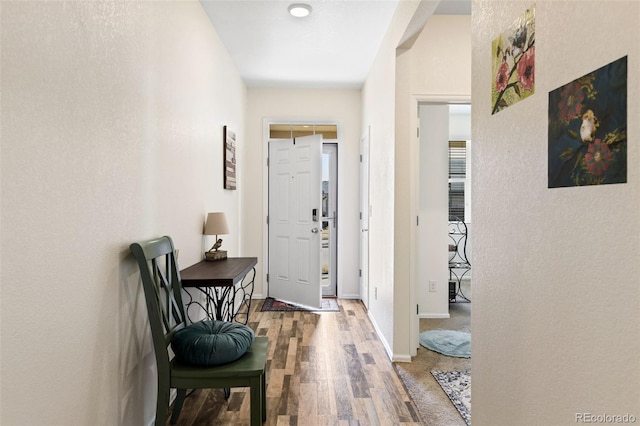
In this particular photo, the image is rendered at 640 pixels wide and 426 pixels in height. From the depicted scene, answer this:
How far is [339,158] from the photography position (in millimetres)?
4898

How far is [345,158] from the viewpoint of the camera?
4.90 m

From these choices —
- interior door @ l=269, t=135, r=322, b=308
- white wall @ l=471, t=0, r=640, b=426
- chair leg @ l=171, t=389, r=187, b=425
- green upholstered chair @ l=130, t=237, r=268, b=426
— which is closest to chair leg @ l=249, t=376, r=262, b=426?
green upholstered chair @ l=130, t=237, r=268, b=426

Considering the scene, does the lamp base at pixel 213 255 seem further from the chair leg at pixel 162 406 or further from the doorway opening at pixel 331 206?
the doorway opening at pixel 331 206

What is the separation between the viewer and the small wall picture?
11.9ft

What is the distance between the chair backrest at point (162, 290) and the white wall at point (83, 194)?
9 cm

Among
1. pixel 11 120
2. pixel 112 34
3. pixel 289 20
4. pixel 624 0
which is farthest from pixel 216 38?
pixel 624 0

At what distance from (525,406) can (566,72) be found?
95cm

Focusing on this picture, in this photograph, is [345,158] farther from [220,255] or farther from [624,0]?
[624,0]

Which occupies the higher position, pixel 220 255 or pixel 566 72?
pixel 566 72

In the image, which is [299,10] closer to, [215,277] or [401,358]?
[215,277]

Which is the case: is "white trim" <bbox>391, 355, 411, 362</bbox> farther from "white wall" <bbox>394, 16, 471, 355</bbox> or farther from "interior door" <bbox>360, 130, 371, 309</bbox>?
"interior door" <bbox>360, 130, 371, 309</bbox>

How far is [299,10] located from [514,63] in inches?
83.9

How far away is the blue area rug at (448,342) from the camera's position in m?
3.05

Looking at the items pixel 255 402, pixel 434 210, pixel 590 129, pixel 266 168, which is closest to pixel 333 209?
pixel 266 168
